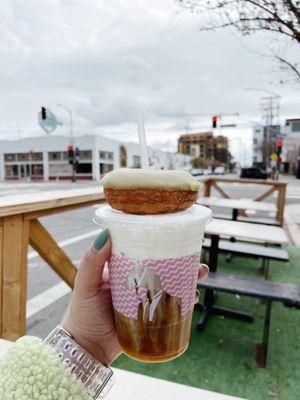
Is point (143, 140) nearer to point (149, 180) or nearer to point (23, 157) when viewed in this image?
point (149, 180)

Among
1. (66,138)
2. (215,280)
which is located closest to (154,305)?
(215,280)

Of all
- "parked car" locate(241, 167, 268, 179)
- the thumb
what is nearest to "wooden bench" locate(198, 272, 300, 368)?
the thumb

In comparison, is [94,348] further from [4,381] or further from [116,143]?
[116,143]

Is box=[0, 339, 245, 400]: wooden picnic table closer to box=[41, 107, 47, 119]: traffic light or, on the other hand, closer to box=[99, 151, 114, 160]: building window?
box=[41, 107, 47, 119]: traffic light

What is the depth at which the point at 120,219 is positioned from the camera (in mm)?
777

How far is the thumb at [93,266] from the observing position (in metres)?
0.80

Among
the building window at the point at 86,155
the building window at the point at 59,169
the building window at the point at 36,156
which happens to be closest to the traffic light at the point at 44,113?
the building window at the point at 86,155

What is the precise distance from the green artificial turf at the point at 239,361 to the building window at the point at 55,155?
40.7m

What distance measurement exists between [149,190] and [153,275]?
22cm

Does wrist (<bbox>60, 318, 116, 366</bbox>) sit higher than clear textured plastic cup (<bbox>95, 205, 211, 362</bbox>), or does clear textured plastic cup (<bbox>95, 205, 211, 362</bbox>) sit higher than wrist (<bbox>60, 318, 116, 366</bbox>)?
clear textured plastic cup (<bbox>95, 205, 211, 362</bbox>)

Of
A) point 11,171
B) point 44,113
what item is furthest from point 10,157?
point 44,113

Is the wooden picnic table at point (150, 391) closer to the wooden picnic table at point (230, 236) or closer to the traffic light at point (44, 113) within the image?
the wooden picnic table at point (230, 236)

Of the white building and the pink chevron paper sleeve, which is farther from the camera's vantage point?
the white building

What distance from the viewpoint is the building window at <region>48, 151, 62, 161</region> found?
41.2 m
